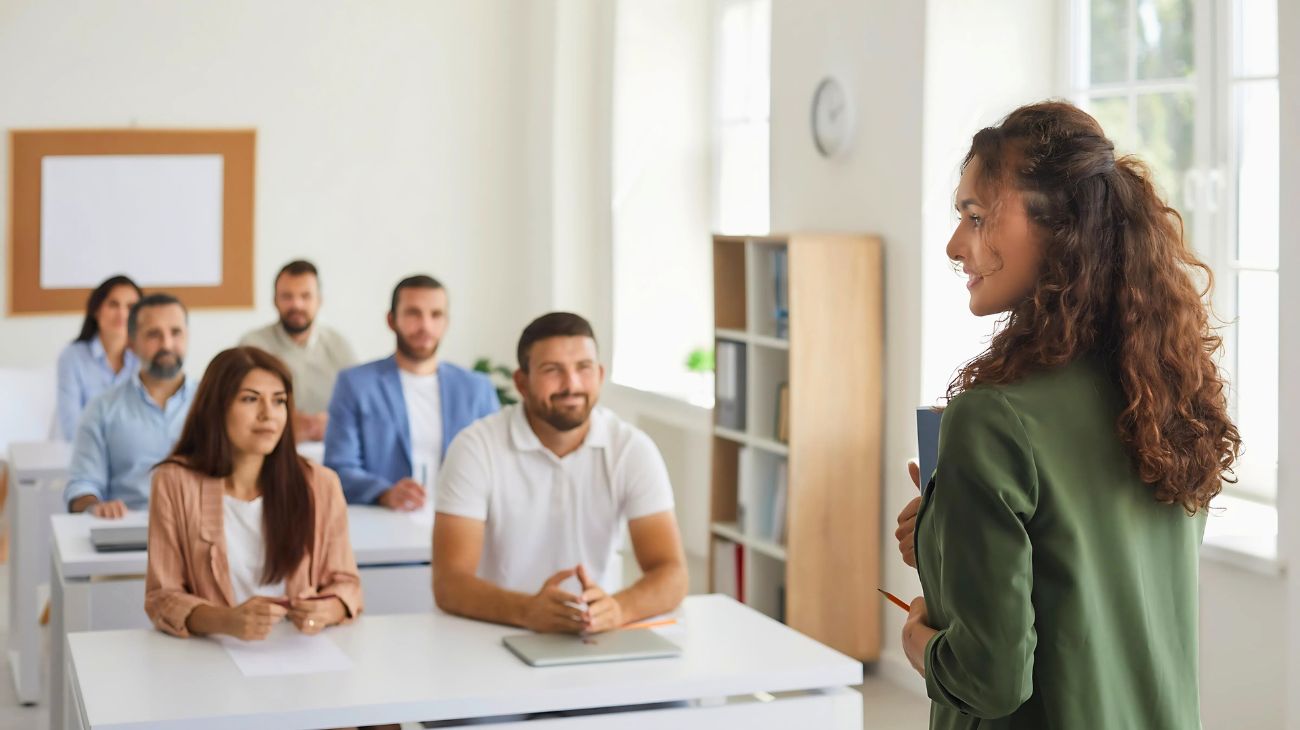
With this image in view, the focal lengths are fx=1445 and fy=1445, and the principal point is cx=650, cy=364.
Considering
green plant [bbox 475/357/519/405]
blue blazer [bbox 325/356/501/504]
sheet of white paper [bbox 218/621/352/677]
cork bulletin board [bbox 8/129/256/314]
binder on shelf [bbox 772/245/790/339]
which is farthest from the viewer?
green plant [bbox 475/357/519/405]

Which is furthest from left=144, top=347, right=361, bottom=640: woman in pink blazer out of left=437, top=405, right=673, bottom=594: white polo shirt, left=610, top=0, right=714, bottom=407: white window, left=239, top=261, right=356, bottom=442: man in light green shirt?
left=610, top=0, right=714, bottom=407: white window

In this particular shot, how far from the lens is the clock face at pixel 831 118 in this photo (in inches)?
205

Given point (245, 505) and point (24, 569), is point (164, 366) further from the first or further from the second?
point (245, 505)

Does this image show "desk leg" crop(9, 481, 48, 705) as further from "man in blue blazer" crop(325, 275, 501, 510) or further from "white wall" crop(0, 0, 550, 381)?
"white wall" crop(0, 0, 550, 381)

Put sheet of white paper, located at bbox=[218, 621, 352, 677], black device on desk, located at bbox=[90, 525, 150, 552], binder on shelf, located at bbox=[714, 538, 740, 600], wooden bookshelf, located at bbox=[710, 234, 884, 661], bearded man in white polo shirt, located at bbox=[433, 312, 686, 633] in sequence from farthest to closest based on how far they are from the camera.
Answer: binder on shelf, located at bbox=[714, 538, 740, 600]
wooden bookshelf, located at bbox=[710, 234, 884, 661]
black device on desk, located at bbox=[90, 525, 150, 552]
bearded man in white polo shirt, located at bbox=[433, 312, 686, 633]
sheet of white paper, located at bbox=[218, 621, 352, 677]

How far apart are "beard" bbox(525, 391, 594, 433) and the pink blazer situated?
0.53 meters

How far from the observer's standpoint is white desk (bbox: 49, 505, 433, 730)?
11.4 ft

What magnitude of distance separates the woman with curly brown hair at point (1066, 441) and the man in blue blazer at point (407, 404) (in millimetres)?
3375

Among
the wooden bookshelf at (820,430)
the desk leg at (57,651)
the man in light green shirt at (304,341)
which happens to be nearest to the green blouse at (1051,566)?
the desk leg at (57,651)

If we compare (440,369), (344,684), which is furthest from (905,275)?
(344,684)

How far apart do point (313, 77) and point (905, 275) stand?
4.05 meters

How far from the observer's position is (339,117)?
25.5 feet

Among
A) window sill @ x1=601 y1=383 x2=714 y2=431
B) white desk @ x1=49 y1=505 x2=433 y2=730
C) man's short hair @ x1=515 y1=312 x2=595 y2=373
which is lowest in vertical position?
white desk @ x1=49 y1=505 x2=433 y2=730

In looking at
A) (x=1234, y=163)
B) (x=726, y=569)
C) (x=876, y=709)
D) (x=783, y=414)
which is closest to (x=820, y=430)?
(x=783, y=414)
